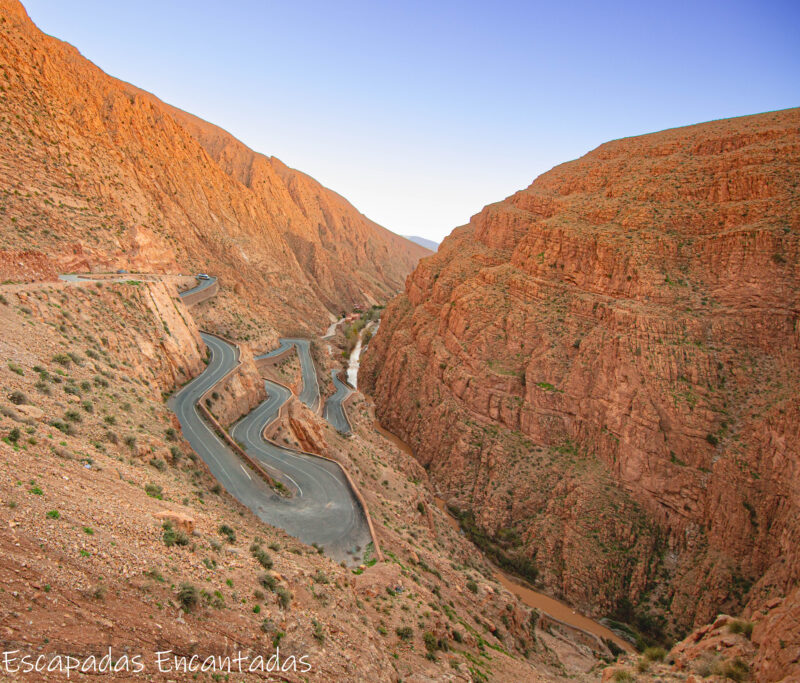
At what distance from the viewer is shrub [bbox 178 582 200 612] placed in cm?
763

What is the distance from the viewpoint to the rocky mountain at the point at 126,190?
27.8m

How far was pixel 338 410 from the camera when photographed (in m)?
39.8

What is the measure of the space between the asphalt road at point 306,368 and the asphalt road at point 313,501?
46.8 feet

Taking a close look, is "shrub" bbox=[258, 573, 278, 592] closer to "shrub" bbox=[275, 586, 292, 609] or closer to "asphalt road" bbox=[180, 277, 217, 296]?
Result: "shrub" bbox=[275, 586, 292, 609]

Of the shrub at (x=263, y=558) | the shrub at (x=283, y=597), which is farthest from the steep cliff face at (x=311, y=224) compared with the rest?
the shrub at (x=283, y=597)

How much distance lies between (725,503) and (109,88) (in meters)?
70.3

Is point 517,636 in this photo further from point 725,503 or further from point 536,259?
point 536,259

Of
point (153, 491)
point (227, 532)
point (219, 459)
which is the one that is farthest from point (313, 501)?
point (153, 491)

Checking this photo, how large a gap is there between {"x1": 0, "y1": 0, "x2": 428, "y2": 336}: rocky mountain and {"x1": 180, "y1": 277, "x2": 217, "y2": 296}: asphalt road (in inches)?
86.7


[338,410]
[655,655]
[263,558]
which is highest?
[263,558]

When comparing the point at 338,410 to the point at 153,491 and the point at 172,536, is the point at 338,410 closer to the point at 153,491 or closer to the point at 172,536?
the point at 153,491

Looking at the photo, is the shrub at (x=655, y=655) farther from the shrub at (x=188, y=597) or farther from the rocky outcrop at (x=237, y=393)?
the rocky outcrop at (x=237, y=393)

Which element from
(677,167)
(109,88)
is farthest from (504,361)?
(109,88)

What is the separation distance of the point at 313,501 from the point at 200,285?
31.6m
